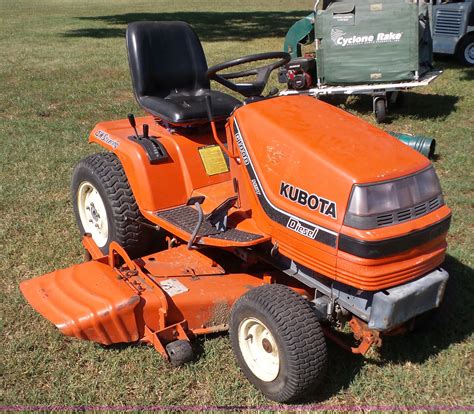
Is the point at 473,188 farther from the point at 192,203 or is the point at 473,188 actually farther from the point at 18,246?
the point at 18,246

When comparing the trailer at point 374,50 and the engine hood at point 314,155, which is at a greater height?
the engine hood at point 314,155

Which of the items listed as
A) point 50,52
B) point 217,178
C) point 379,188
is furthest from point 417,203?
point 50,52

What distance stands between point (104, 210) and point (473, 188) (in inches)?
125

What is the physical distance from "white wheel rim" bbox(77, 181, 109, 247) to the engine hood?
49.6 inches

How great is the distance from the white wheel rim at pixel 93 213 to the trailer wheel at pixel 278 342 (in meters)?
1.37

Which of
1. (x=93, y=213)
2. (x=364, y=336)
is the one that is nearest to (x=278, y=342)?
(x=364, y=336)

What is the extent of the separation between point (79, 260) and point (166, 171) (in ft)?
3.38

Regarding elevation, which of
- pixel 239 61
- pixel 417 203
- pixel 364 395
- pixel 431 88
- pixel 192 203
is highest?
pixel 239 61

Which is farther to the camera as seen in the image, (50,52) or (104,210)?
(50,52)

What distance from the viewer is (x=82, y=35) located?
16141mm

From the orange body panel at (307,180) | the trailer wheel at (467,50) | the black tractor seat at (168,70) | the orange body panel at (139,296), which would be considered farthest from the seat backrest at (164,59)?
the trailer wheel at (467,50)

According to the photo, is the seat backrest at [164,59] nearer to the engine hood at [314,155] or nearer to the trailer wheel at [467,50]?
the engine hood at [314,155]

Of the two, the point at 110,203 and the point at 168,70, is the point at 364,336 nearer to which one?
the point at 110,203

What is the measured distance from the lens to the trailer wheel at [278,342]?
2.46 m
